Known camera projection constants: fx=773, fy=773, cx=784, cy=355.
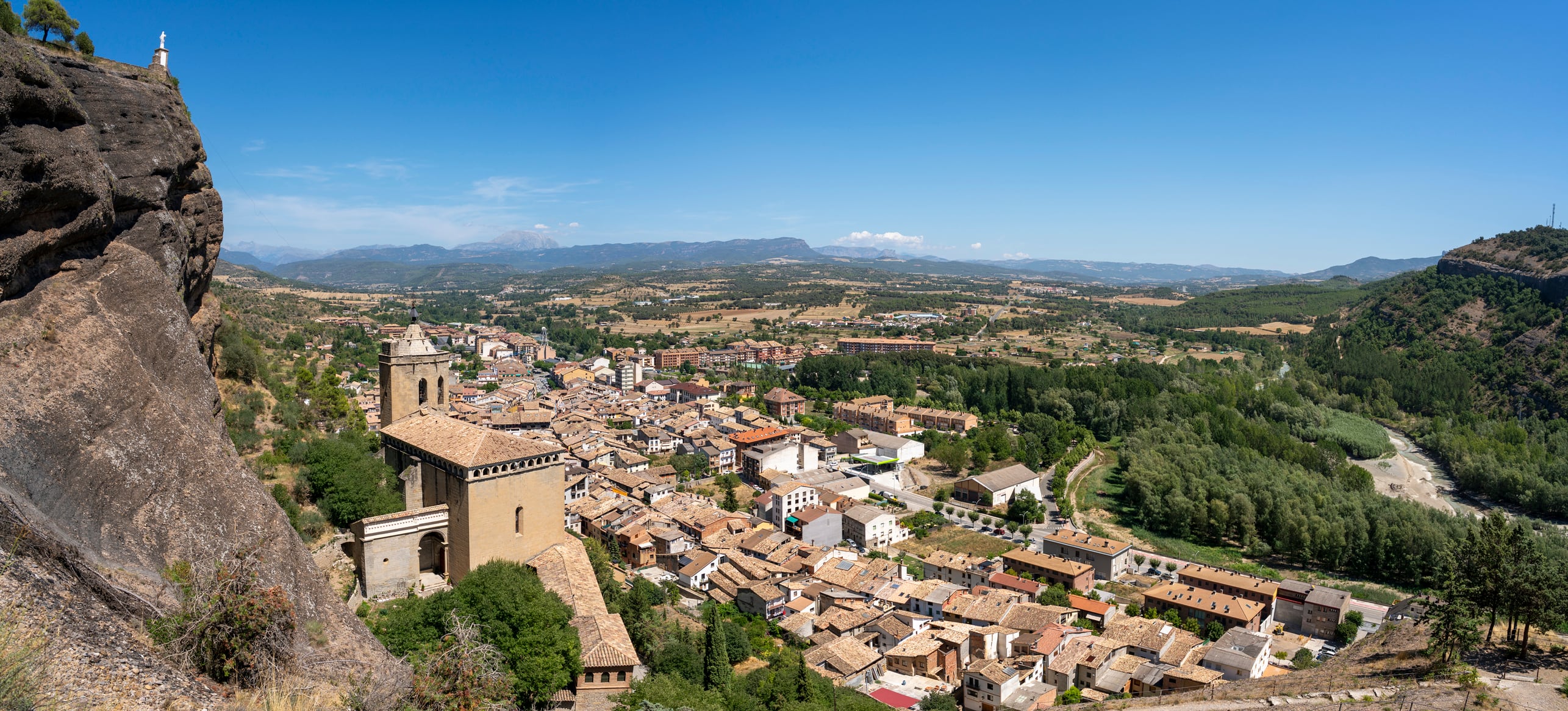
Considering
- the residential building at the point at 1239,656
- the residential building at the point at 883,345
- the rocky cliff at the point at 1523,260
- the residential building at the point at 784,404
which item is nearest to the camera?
the residential building at the point at 1239,656

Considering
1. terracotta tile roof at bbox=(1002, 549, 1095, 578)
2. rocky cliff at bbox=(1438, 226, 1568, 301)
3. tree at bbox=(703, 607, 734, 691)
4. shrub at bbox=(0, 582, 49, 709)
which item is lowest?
terracotta tile roof at bbox=(1002, 549, 1095, 578)

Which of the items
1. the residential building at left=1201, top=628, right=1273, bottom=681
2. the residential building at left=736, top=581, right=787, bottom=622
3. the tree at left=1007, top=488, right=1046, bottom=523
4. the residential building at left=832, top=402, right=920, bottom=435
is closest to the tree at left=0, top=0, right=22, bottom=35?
the residential building at left=736, top=581, right=787, bottom=622

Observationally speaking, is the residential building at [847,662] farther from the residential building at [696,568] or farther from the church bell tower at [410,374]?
the church bell tower at [410,374]

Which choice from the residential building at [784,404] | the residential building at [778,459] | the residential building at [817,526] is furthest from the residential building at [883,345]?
the residential building at [817,526]

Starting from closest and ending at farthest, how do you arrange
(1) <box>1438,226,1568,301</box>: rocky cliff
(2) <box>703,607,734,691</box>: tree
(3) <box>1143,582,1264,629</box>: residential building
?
(2) <box>703,607,734,691</box>: tree < (3) <box>1143,582,1264,629</box>: residential building < (1) <box>1438,226,1568,301</box>: rocky cliff

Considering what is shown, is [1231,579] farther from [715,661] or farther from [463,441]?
[463,441]

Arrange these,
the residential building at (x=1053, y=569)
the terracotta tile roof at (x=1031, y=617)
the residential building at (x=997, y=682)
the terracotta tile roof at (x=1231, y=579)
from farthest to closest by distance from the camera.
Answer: the residential building at (x=1053, y=569), the terracotta tile roof at (x=1231, y=579), the terracotta tile roof at (x=1031, y=617), the residential building at (x=997, y=682)

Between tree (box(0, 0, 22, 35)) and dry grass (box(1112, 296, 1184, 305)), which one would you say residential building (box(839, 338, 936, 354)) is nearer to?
tree (box(0, 0, 22, 35))

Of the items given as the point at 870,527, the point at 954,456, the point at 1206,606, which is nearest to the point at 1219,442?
the point at 954,456
